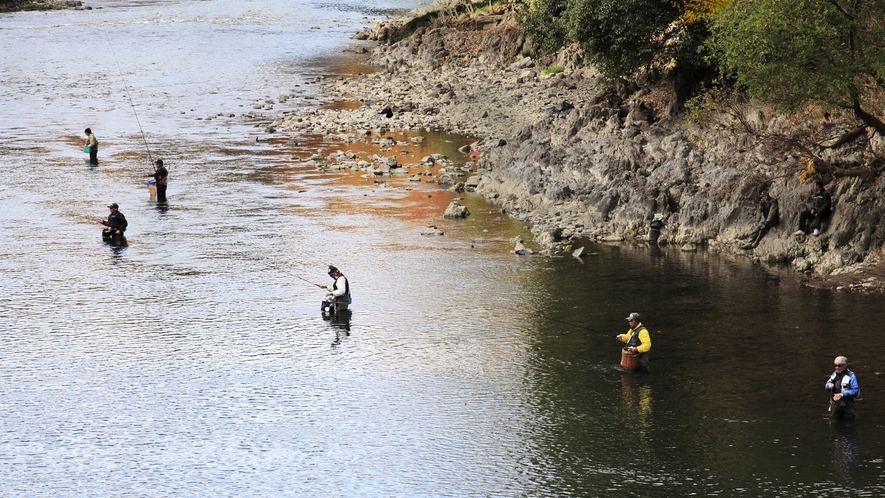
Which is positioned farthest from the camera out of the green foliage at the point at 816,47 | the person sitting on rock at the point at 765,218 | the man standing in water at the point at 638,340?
the person sitting on rock at the point at 765,218

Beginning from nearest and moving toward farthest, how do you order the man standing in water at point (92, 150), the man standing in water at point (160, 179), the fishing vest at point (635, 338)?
the fishing vest at point (635, 338), the man standing in water at point (160, 179), the man standing in water at point (92, 150)

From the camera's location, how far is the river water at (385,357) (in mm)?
23312

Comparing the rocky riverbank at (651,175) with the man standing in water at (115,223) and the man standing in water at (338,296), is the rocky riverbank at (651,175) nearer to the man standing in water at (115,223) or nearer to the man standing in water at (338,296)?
the man standing in water at (338,296)

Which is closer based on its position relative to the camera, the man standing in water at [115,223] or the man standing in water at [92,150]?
the man standing in water at [115,223]

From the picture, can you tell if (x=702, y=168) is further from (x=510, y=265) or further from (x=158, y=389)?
(x=158, y=389)

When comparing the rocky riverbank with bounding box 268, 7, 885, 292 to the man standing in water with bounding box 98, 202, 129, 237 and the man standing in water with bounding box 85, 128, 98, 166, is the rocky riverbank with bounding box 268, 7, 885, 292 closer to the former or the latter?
the man standing in water with bounding box 85, 128, 98, 166

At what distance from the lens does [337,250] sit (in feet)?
135

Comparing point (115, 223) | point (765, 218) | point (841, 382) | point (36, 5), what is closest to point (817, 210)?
→ point (765, 218)

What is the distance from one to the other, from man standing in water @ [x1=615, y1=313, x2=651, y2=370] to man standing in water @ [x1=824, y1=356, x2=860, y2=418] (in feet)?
16.0

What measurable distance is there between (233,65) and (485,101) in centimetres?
3911

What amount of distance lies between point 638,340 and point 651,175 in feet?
54.6

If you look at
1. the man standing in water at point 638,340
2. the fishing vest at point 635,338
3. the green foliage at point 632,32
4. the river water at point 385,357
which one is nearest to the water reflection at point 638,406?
the river water at point 385,357

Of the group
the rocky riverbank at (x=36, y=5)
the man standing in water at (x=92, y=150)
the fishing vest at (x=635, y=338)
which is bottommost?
the fishing vest at (x=635, y=338)

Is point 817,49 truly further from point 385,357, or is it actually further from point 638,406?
point 385,357
